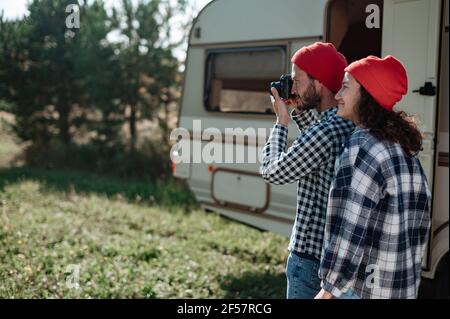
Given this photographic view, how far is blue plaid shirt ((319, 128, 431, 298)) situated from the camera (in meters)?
1.94

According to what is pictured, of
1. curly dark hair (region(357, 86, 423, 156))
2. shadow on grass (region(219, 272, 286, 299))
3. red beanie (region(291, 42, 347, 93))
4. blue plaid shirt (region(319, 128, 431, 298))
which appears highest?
red beanie (region(291, 42, 347, 93))

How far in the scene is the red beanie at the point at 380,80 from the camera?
2.02 metres

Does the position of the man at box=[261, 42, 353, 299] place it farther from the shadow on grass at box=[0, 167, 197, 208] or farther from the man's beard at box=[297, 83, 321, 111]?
the shadow on grass at box=[0, 167, 197, 208]

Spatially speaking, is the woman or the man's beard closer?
the woman

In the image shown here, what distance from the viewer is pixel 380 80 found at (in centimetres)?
203

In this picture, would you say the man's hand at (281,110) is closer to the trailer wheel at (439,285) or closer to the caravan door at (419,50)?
the caravan door at (419,50)

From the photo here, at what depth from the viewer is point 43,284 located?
4.36 m

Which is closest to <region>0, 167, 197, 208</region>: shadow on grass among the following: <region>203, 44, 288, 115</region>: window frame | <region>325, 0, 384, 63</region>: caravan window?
<region>203, 44, 288, 115</region>: window frame

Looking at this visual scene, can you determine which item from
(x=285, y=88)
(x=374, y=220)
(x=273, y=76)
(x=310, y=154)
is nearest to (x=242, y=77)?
(x=273, y=76)

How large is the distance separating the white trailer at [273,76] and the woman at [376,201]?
1893 mm

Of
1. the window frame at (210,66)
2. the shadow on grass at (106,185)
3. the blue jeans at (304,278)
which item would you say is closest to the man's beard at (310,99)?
the blue jeans at (304,278)

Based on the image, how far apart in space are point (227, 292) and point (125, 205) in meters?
3.63

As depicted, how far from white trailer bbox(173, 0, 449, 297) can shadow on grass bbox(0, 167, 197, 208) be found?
116 inches

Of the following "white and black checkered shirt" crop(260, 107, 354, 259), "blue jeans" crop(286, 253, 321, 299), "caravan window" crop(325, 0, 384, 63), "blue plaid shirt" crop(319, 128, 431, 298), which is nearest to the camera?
"blue plaid shirt" crop(319, 128, 431, 298)
